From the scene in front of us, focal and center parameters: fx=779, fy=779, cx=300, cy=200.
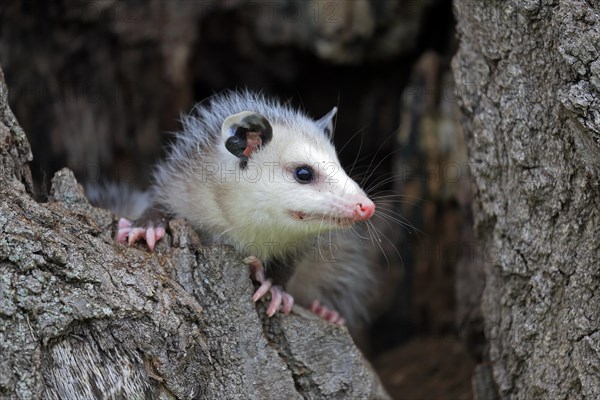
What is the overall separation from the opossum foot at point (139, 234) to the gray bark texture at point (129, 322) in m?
0.05

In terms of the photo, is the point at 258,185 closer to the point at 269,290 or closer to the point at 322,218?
the point at 322,218

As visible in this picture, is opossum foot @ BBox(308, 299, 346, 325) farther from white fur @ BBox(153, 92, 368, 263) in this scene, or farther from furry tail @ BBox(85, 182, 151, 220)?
furry tail @ BBox(85, 182, 151, 220)

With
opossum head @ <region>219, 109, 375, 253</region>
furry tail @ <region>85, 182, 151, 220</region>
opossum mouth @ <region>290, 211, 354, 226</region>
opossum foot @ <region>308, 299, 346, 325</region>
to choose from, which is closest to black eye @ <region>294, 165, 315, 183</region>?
opossum head @ <region>219, 109, 375, 253</region>

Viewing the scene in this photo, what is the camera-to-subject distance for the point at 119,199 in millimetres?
4371

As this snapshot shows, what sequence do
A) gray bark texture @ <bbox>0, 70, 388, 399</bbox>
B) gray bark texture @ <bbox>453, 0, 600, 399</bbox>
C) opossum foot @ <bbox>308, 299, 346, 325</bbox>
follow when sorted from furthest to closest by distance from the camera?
opossum foot @ <bbox>308, 299, 346, 325</bbox> → gray bark texture @ <bbox>453, 0, 600, 399</bbox> → gray bark texture @ <bbox>0, 70, 388, 399</bbox>

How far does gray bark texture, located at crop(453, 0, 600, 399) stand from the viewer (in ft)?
8.80

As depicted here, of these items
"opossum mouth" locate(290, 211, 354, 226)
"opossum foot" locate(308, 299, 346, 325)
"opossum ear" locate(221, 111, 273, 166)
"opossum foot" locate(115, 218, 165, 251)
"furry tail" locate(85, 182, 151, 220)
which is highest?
"opossum ear" locate(221, 111, 273, 166)

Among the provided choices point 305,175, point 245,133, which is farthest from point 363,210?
point 245,133

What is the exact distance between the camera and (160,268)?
9.59 ft

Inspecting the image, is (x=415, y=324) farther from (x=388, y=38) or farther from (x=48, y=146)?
(x=48, y=146)

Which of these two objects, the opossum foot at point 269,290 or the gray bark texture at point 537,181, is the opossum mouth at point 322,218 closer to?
the opossum foot at point 269,290

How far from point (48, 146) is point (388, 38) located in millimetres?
2276

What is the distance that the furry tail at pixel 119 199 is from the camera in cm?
429

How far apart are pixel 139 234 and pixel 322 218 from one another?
746 mm
